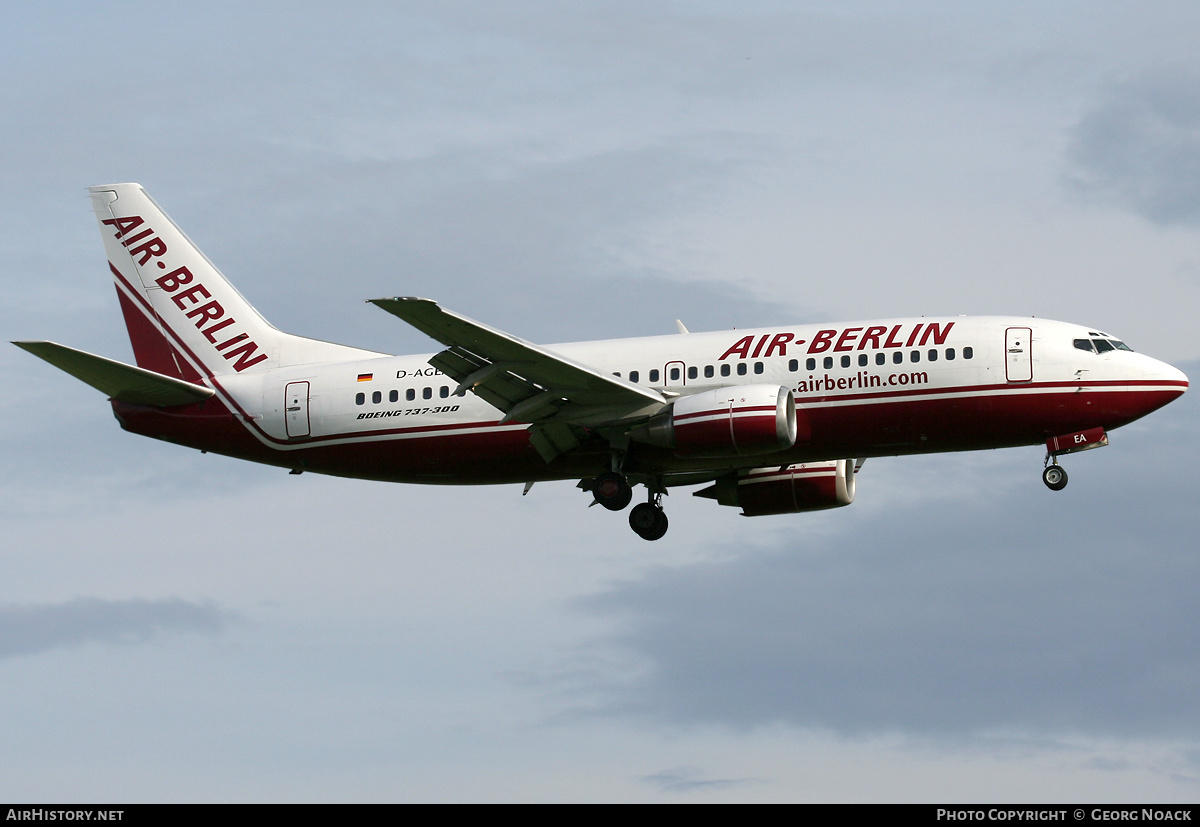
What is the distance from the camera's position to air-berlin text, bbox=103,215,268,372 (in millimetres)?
47031

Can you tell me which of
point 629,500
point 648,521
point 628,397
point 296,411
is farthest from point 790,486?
point 296,411

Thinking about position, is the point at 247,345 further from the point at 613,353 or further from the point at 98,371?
the point at 613,353

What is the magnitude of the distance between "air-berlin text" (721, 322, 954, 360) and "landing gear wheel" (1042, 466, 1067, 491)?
168 inches

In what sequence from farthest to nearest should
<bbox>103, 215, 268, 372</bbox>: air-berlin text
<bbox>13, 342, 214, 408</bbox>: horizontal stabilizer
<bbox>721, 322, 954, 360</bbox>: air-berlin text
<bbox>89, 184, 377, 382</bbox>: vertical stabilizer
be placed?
<bbox>103, 215, 268, 372</bbox>: air-berlin text, <bbox>89, 184, 377, 382</bbox>: vertical stabilizer, <bbox>13, 342, 214, 408</bbox>: horizontal stabilizer, <bbox>721, 322, 954, 360</bbox>: air-berlin text

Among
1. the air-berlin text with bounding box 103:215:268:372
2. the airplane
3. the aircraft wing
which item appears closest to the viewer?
the aircraft wing

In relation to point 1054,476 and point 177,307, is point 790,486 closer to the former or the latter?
point 1054,476

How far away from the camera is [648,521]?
1730 inches

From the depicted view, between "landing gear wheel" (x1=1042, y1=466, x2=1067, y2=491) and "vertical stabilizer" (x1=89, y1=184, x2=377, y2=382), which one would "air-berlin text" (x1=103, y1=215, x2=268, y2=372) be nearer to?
"vertical stabilizer" (x1=89, y1=184, x2=377, y2=382)

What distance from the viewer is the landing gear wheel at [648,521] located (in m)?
44.0

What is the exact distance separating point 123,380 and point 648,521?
48.8 ft

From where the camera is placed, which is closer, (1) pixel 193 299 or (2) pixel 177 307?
(2) pixel 177 307

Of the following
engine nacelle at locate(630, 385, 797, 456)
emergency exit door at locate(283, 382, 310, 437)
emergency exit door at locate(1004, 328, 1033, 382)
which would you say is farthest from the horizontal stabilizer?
emergency exit door at locate(1004, 328, 1033, 382)
